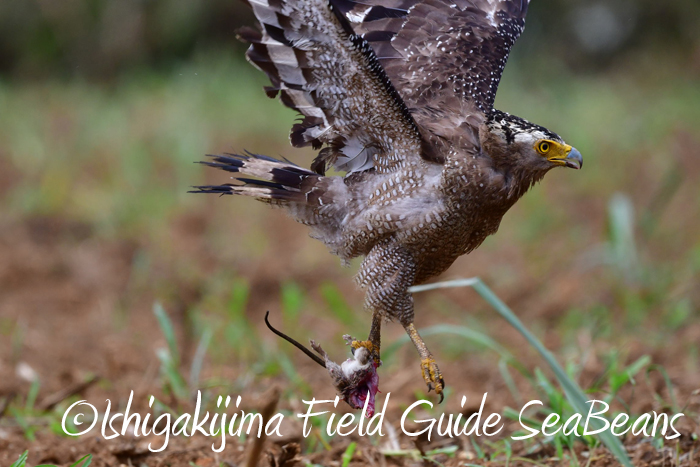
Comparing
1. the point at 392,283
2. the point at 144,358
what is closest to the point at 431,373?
the point at 392,283

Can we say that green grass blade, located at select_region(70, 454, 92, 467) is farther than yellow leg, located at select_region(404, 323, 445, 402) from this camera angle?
No

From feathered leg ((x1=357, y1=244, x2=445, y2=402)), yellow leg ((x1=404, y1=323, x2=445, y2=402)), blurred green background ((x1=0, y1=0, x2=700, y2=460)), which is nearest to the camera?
yellow leg ((x1=404, y1=323, x2=445, y2=402))

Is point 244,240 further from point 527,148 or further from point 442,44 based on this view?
point 527,148

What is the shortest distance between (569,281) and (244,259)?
Result: 2.51 meters

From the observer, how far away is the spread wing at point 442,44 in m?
3.52

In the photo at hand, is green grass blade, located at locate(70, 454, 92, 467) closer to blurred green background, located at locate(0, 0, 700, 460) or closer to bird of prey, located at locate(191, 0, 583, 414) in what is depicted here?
bird of prey, located at locate(191, 0, 583, 414)

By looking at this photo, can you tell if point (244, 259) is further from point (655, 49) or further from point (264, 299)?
point (655, 49)

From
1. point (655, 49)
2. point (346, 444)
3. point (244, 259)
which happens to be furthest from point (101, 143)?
point (655, 49)

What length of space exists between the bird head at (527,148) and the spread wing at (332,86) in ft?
0.95

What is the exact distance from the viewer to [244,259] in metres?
6.20

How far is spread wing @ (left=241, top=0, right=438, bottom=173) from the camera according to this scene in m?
2.88

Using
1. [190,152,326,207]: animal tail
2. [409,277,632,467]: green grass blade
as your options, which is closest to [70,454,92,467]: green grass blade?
[190,152,326,207]: animal tail

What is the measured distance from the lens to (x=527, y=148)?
291 centimetres

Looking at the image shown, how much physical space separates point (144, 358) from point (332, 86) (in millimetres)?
2515
